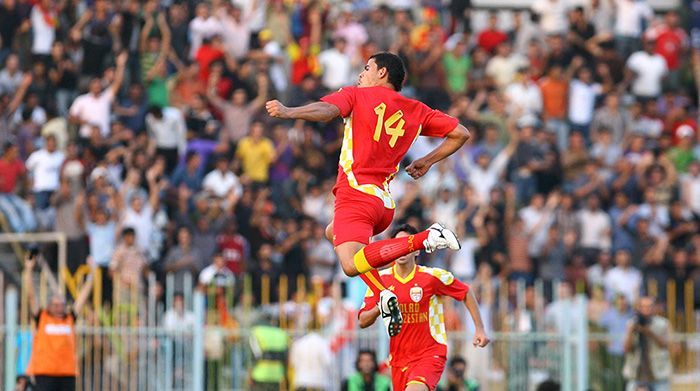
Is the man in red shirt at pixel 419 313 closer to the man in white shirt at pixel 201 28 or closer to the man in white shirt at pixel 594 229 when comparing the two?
the man in white shirt at pixel 594 229

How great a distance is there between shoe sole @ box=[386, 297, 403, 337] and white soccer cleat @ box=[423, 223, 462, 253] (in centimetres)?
51

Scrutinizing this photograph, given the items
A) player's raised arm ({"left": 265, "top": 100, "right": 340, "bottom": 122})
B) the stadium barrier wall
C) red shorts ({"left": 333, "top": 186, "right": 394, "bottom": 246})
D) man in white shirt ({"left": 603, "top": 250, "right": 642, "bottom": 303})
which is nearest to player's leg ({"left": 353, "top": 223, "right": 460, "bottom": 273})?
red shorts ({"left": 333, "top": 186, "right": 394, "bottom": 246})

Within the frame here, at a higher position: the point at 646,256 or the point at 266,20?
the point at 266,20

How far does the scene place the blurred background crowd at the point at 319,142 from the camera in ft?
81.9

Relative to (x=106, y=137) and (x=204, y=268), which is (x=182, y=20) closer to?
(x=106, y=137)

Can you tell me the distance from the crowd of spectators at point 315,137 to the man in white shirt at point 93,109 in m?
0.03

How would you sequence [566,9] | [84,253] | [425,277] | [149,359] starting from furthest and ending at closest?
1. [566,9]
2. [84,253]
3. [149,359]
4. [425,277]

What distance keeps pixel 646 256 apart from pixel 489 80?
4186 mm

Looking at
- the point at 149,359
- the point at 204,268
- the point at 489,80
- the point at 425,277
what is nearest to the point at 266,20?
the point at 489,80

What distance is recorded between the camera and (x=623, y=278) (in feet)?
85.3

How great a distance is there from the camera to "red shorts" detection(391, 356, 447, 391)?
16156 mm

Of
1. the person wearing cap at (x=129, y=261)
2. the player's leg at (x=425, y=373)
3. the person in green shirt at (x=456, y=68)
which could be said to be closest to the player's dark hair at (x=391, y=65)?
the player's leg at (x=425, y=373)

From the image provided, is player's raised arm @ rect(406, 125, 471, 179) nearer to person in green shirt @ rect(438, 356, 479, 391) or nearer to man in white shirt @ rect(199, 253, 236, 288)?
person in green shirt @ rect(438, 356, 479, 391)

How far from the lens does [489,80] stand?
2941cm
